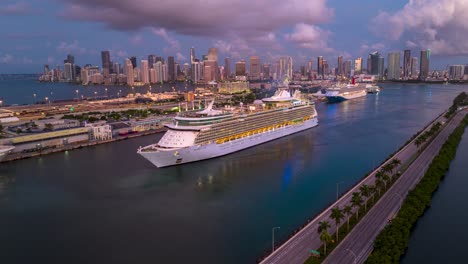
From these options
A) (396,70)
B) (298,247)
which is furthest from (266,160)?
(396,70)

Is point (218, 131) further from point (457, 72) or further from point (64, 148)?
point (457, 72)

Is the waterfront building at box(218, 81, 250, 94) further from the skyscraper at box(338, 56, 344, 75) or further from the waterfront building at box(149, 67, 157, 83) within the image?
the skyscraper at box(338, 56, 344, 75)

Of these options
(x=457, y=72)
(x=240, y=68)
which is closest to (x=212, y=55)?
(x=240, y=68)

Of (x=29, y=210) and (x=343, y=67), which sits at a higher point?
(x=343, y=67)

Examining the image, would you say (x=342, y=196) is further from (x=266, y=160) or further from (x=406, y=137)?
(x=406, y=137)

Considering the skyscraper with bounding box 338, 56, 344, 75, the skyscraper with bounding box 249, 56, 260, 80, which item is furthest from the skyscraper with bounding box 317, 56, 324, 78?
the skyscraper with bounding box 249, 56, 260, 80

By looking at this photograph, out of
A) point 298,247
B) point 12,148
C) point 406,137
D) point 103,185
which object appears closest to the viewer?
point 298,247
